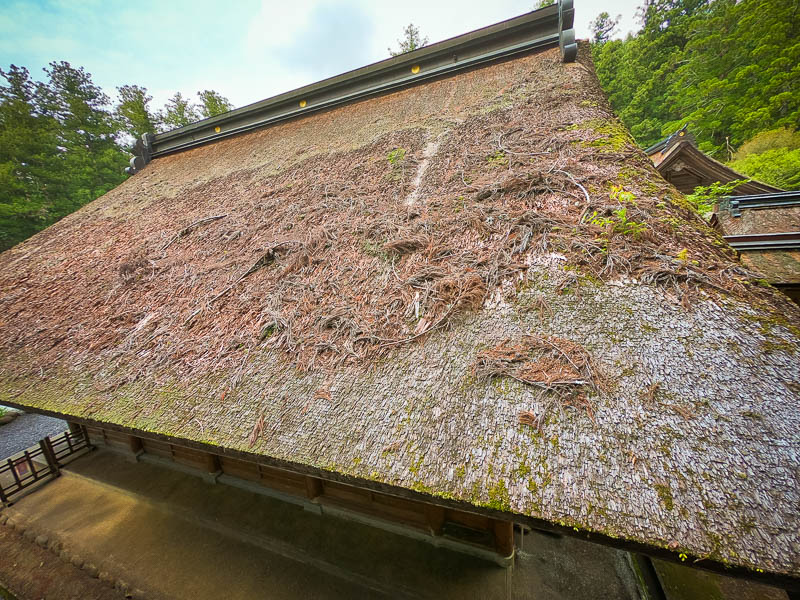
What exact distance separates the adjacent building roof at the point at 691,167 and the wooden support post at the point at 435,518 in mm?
7602

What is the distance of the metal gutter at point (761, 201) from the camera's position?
3.81 metres

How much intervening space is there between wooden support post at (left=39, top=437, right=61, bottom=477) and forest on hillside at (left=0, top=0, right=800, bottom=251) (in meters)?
12.5

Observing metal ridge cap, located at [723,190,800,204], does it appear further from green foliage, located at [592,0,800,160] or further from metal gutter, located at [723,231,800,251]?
green foliage, located at [592,0,800,160]

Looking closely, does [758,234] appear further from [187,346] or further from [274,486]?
[274,486]

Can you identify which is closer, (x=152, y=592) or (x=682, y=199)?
(x=682, y=199)

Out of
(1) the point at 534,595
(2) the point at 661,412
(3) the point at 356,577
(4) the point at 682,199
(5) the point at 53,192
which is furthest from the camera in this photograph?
(5) the point at 53,192

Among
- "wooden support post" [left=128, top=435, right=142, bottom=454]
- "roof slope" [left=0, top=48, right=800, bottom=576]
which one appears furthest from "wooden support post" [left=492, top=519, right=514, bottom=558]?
"wooden support post" [left=128, top=435, right=142, bottom=454]

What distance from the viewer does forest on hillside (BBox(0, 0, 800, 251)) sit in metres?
8.92

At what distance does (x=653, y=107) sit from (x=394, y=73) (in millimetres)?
16058

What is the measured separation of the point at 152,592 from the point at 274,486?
1076mm

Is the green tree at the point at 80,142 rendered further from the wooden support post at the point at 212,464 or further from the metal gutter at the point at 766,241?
the metal gutter at the point at 766,241

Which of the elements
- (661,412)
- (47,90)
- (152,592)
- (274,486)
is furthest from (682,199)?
(47,90)

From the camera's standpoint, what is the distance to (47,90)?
12.4 metres

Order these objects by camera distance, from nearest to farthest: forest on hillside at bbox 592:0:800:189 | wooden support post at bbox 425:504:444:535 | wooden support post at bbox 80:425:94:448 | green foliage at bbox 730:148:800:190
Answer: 1. wooden support post at bbox 425:504:444:535
2. wooden support post at bbox 80:425:94:448
3. green foliage at bbox 730:148:800:190
4. forest on hillside at bbox 592:0:800:189
